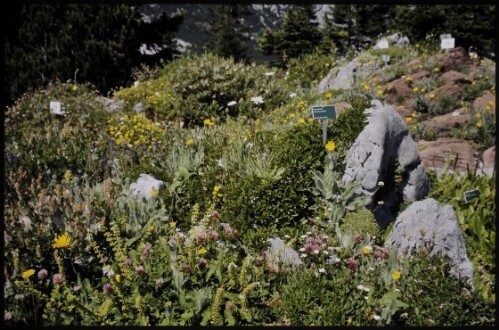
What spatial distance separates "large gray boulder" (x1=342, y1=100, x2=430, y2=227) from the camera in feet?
15.5

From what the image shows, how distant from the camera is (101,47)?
13.4 m

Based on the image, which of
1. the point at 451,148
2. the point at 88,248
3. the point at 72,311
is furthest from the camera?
the point at 451,148

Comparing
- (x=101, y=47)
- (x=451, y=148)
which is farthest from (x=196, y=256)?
(x=101, y=47)

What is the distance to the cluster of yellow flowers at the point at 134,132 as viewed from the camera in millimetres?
6770

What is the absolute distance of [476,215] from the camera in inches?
198

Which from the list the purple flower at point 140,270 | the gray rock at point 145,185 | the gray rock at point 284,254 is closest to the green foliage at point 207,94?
the gray rock at point 145,185

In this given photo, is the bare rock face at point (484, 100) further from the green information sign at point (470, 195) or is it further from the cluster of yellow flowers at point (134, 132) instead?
the cluster of yellow flowers at point (134, 132)

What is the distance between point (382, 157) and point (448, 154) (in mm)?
2922

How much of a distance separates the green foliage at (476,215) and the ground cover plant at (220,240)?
18mm

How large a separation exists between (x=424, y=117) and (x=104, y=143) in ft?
21.9

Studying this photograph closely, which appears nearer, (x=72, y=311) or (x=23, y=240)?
(x=72, y=311)

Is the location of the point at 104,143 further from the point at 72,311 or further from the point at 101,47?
the point at 101,47

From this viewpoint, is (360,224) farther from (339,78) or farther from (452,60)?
(452,60)

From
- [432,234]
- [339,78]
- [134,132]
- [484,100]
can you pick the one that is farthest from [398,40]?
[432,234]
